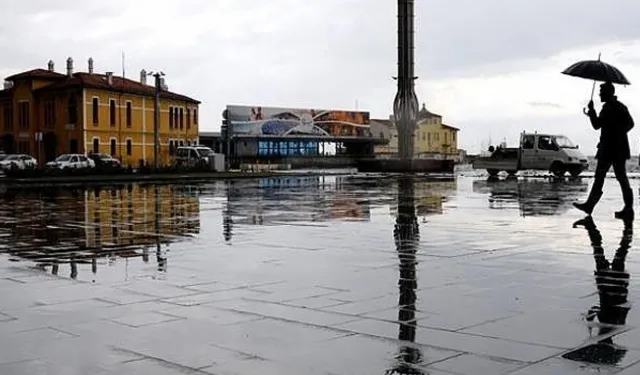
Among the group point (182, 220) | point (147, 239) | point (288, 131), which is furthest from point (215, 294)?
point (288, 131)

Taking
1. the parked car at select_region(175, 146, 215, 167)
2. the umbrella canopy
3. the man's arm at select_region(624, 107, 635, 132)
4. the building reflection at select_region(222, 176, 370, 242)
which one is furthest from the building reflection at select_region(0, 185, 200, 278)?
the parked car at select_region(175, 146, 215, 167)

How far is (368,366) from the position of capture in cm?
507

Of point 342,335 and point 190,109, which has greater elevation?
point 190,109

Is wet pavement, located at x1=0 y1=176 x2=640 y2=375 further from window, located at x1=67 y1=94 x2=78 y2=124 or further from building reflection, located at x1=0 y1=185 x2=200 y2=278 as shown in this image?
window, located at x1=67 y1=94 x2=78 y2=124

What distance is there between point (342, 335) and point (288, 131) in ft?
301

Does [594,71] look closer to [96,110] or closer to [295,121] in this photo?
[96,110]

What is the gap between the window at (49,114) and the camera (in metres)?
71.8

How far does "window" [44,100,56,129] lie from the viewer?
7178 cm

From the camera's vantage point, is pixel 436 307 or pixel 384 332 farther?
pixel 436 307

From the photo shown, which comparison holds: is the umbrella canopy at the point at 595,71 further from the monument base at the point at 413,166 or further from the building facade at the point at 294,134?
the building facade at the point at 294,134

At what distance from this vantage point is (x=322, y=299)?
24.0ft

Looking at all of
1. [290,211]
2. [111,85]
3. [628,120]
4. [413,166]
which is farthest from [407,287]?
[111,85]

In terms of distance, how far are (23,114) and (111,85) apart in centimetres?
927

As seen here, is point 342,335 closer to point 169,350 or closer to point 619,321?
point 169,350
